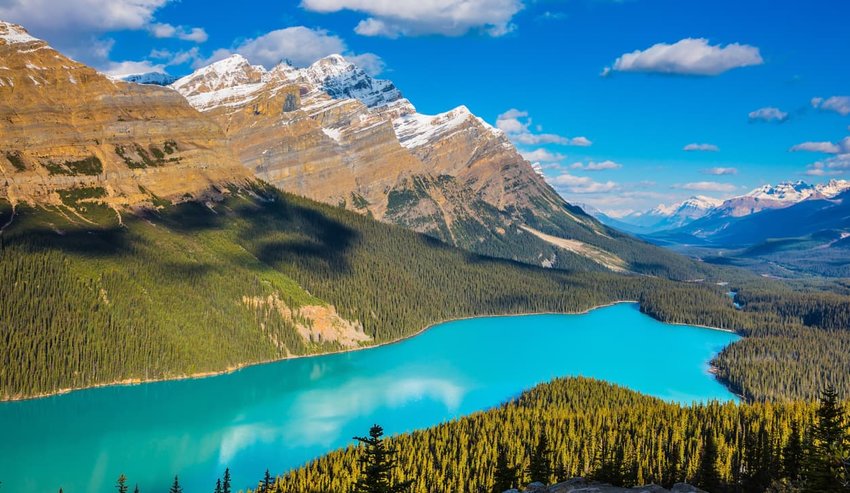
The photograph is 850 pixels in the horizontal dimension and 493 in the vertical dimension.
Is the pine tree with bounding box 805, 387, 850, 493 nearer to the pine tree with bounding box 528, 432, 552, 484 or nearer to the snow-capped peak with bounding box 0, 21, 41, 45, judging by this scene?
the pine tree with bounding box 528, 432, 552, 484

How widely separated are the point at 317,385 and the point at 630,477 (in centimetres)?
8580

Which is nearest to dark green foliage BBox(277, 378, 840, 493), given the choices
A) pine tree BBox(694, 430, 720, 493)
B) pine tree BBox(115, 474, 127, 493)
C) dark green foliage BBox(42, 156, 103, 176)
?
pine tree BBox(694, 430, 720, 493)

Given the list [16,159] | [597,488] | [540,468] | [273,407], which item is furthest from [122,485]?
[16,159]

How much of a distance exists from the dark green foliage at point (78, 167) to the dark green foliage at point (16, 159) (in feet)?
19.4

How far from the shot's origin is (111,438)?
101 m

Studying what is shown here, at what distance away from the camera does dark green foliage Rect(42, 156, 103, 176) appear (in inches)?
6821

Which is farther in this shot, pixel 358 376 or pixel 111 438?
pixel 358 376

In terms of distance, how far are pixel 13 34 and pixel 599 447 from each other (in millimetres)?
187418

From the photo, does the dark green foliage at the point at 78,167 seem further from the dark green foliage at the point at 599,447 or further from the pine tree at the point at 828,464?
the pine tree at the point at 828,464

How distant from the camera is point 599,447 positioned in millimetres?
84500

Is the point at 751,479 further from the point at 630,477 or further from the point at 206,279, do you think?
the point at 206,279

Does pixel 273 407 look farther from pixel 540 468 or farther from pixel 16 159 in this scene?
pixel 16 159

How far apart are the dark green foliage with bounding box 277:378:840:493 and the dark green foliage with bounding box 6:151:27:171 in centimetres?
12381

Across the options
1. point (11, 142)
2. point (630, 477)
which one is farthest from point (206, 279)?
point (630, 477)
